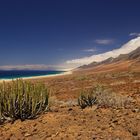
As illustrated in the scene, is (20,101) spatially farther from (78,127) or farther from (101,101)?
(101,101)

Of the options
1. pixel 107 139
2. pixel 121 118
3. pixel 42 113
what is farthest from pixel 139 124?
pixel 42 113

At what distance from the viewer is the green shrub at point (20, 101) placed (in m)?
7.71

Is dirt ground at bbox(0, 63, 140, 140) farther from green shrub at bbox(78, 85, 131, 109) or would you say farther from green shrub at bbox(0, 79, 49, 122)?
green shrub at bbox(78, 85, 131, 109)

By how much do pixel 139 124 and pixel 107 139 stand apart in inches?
49.5

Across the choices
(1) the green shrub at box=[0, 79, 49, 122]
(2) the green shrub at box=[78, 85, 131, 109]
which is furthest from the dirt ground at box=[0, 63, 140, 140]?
(2) the green shrub at box=[78, 85, 131, 109]

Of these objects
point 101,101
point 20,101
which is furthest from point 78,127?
point 101,101

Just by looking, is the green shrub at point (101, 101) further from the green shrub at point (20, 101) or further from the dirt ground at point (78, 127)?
the green shrub at point (20, 101)

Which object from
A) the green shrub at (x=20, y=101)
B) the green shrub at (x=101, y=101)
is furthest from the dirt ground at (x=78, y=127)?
the green shrub at (x=101, y=101)

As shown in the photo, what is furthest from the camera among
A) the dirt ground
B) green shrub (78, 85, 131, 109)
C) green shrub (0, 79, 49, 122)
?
green shrub (78, 85, 131, 109)

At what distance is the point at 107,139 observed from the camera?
5926 mm

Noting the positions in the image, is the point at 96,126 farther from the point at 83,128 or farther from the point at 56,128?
→ the point at 56,128

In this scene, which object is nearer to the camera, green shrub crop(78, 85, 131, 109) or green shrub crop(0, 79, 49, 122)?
green shrub crop(0, 79, 49, 122)

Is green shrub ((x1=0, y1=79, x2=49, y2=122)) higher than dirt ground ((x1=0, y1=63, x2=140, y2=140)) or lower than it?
higher

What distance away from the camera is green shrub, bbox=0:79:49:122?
7707mm
